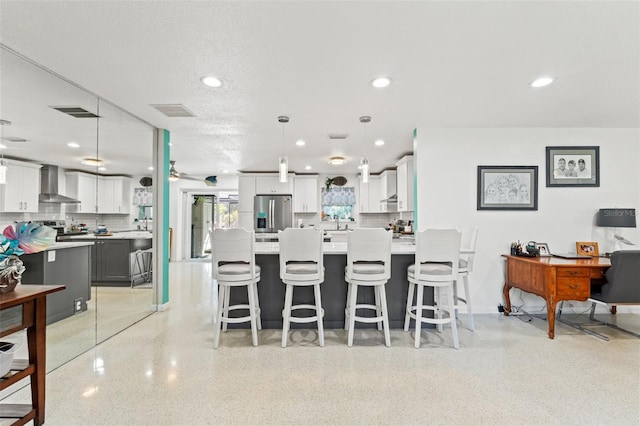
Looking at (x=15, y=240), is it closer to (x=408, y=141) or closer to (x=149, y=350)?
(x=149, y=350)

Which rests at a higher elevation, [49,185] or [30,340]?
[49,185]

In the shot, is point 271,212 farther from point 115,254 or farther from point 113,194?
point 113,194

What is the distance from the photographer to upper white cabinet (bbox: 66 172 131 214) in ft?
8.91

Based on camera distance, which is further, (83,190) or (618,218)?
(618,218)

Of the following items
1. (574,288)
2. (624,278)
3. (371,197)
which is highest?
(371,197)

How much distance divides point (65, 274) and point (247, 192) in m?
4.52

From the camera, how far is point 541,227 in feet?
13.0

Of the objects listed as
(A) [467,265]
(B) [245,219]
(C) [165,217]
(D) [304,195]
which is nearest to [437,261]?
(A) [467,265]

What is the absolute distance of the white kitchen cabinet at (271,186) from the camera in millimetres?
7152

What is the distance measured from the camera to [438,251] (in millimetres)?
2873

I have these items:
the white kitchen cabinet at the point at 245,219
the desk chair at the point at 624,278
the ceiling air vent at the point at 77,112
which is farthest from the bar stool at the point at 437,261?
the white kitchen cabinet at the point at 245,219

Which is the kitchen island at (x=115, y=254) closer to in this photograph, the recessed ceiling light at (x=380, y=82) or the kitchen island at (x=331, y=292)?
the kitchen island at (x=331, y=292)

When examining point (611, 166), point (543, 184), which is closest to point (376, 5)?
point (543, 184)

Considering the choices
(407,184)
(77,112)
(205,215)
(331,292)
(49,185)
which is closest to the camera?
(49,185)
